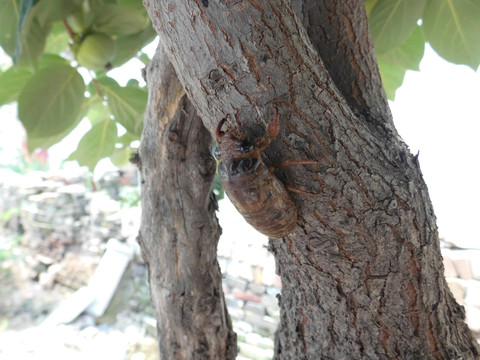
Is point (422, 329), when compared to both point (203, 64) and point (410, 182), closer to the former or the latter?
point (410, 182)

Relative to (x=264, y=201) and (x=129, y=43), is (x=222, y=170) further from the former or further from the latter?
(x=129, y=43)

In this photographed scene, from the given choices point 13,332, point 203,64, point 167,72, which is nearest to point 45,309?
point 13,332

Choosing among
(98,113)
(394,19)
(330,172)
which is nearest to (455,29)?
(394,19)

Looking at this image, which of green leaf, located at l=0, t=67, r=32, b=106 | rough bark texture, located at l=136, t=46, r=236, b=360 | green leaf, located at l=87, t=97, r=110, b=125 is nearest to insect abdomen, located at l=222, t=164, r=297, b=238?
rough bark texture, located at l=136, t=46, r=236, b=360

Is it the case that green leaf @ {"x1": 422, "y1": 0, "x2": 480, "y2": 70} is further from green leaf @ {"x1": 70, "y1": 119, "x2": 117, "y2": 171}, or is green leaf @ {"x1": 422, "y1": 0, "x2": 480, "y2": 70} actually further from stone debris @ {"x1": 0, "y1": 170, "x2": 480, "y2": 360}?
stone debris @ {"x1": 0, "y1": 170, "x2": 480, "y2": 360}

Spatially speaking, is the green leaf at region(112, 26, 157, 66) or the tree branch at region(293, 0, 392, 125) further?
the green leaf at region(112, 26, 157, 66)
